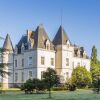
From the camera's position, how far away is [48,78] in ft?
111

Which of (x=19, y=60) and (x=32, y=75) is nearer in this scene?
(x=32, y=75)

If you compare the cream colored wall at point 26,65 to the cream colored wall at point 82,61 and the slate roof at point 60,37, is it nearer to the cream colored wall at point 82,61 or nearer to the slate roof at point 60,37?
the slate roof at point 60,37

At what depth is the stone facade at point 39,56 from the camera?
6309cm

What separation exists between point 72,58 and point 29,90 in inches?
1120

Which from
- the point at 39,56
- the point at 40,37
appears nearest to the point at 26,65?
the point at 39,56

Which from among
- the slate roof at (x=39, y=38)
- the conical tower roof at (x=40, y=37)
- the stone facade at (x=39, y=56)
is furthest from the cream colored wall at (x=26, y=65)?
the conical tower roof at (x=40, y=37)

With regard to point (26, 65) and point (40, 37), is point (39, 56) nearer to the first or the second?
point (40, 37)

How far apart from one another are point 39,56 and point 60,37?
19.4 feet

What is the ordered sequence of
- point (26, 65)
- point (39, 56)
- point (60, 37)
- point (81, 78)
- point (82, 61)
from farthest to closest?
point (82, 61) < point (60, 37) < point (26, 65) < point (81, 78) < point (39, 56)

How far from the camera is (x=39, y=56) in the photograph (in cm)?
6272

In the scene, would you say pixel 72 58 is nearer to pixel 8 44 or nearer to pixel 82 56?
pixel 82 56

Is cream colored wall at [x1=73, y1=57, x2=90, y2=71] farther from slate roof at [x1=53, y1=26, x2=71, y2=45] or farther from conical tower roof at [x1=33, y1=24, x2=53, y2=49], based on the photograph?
conical tower roof at [x1=33, y1=24, x2=53, y2=49]

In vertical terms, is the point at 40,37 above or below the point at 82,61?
above

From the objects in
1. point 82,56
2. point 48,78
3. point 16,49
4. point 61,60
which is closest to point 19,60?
point 16,49
